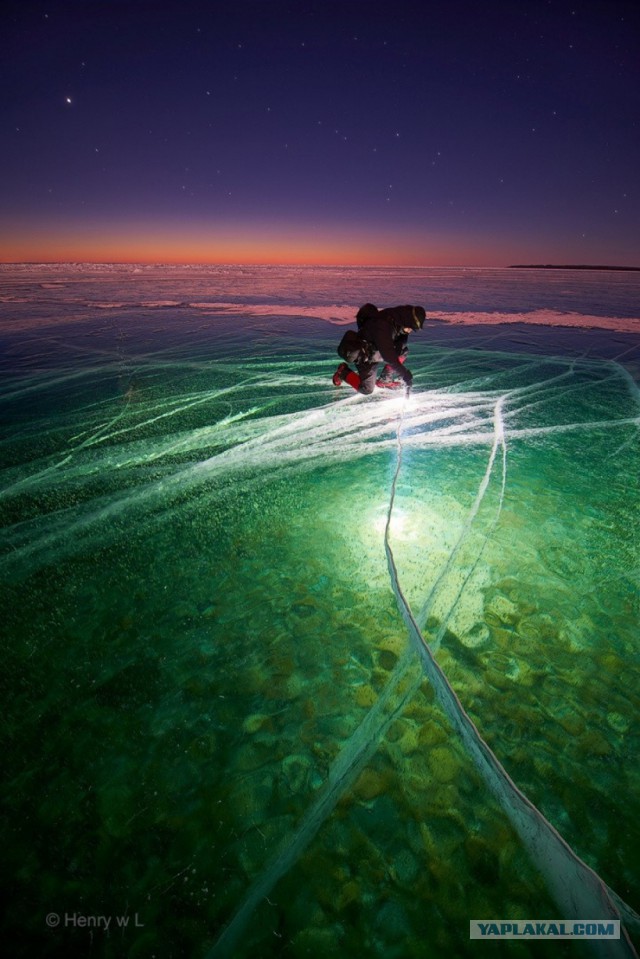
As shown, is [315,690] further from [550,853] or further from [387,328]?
[387,328]

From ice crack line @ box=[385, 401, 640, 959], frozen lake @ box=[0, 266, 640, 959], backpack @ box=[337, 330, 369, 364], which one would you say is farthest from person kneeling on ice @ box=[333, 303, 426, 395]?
ice crack line @ box=[385, 401, 640, 959]

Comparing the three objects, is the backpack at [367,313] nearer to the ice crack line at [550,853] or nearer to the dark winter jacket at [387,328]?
the dark winter jacket at [387,328]

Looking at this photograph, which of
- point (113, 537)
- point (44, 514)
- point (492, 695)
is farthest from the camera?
point (44, 514)

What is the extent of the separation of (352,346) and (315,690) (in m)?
5.41

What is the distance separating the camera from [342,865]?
1768 millimetres

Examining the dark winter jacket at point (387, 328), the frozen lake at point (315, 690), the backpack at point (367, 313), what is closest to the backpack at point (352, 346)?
the dark winter jacket at point (387, 328)

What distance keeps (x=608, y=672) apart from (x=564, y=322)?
59.8 ft

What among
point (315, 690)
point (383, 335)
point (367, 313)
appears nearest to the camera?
point (315, 690)

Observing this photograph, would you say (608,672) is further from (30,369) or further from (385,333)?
(30,369)

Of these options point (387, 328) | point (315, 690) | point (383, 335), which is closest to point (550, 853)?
point (315, 690)

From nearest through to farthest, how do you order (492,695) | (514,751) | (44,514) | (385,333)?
(514,751) < (492,695) < (44,514) < (385,333)

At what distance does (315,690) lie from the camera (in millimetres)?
→ 2455

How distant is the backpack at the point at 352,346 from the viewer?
6.49m

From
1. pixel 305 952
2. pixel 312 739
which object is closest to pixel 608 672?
pixel 312 739
